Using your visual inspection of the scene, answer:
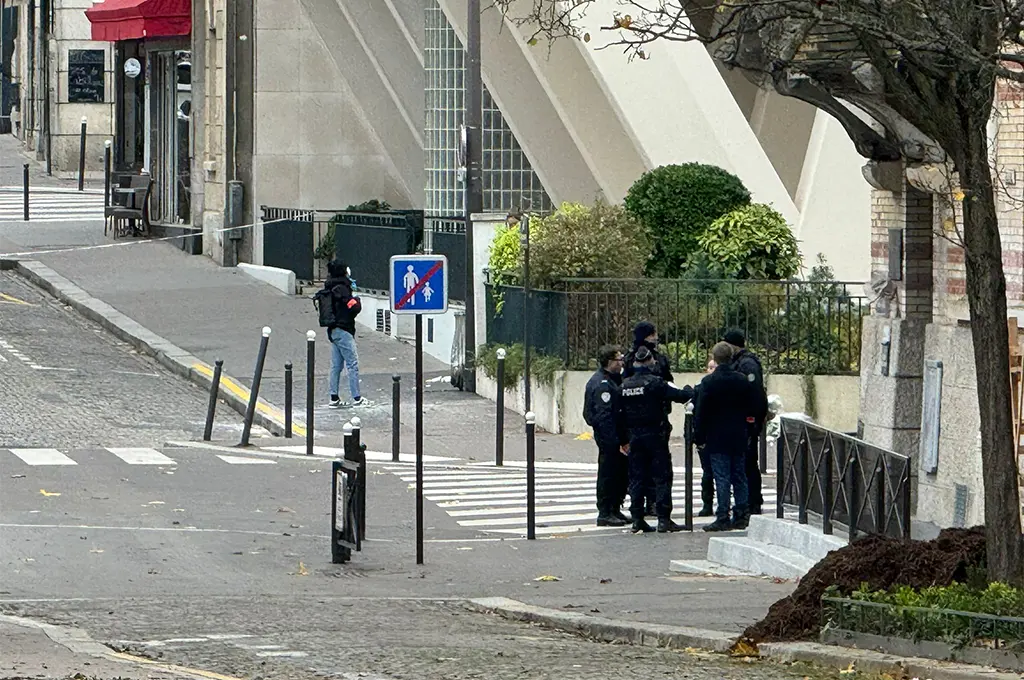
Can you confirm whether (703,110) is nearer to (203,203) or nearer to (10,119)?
(203,203)

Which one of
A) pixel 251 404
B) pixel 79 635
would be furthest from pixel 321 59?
pixel 79 635

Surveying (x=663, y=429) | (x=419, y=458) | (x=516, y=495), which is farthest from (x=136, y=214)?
(x=419, y=458)

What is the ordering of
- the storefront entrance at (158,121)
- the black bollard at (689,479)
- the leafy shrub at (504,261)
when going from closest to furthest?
the black bollard at (689,479), the leafy shrub at (504,261), the storefront entrance at (158,121)

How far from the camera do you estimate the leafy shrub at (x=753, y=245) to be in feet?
78.6

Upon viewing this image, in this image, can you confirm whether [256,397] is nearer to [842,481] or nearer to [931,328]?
[931,328]

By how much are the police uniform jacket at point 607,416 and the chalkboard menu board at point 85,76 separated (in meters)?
31.5

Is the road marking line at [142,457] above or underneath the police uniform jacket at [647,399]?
underneath

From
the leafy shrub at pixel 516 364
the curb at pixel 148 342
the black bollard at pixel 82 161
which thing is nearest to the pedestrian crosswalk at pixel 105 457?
the curb at pixel 148 342

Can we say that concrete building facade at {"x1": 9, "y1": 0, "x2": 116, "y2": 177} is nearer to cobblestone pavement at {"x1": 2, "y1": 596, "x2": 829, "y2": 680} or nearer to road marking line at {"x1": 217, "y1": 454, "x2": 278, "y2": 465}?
road marking line at {"x1": 217, "y1": 454, "x2": 278, "y2": 465}

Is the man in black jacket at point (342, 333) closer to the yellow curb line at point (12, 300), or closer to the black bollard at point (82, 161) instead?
the yellow curb line at point (12, 300)

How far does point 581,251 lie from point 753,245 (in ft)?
6.85

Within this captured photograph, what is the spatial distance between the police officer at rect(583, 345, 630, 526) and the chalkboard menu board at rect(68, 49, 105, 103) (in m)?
31.2

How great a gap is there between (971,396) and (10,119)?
1751 inches

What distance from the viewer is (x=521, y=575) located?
1438cm
